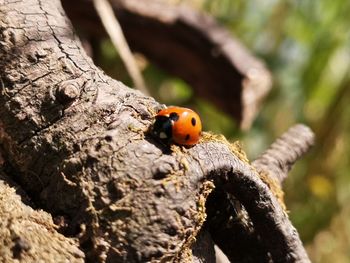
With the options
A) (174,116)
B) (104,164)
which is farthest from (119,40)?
(104,164)

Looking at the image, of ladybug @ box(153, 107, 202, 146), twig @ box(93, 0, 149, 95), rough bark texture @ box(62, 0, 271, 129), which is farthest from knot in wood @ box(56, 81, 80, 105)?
rough bark texture @ box(62, 0, 271, 129)

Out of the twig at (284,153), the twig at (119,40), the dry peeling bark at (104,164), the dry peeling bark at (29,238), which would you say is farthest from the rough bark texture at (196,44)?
the dry peeling bark at (29,238)

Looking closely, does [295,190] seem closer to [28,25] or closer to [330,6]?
[330,6]

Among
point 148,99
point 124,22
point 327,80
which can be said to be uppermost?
point 327,80

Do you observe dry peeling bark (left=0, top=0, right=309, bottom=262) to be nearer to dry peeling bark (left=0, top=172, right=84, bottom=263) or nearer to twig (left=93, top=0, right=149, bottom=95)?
dry peeling bark (left=0, top=172, right=84, bottom=263)

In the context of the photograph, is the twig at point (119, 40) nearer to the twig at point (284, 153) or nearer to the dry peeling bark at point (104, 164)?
the twig at point (284, 153)

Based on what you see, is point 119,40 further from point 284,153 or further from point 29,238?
point 29,238

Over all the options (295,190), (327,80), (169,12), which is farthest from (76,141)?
(327,80)

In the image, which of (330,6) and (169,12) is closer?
(169,12)
